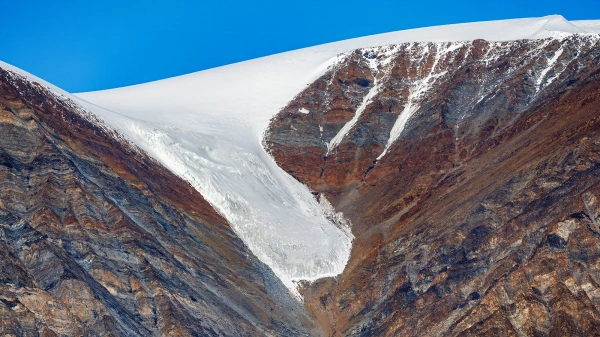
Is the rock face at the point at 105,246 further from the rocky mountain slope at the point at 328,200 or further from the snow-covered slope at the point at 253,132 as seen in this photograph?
the snow-covered slope at the point at 253,132

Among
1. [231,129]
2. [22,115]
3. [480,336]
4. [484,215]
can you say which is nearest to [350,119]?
[231,129]

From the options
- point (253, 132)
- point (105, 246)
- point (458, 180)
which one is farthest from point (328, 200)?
point (105, 246)

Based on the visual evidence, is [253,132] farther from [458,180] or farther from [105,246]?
[105,246]

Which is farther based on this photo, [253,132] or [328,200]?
[253,132]

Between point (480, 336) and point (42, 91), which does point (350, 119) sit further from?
point (480, 336)

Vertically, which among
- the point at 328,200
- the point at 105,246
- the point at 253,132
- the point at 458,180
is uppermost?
the point at 253,132

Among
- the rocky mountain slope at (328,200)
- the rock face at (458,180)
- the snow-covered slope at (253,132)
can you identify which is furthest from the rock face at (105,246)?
the rock face at (458,180)
